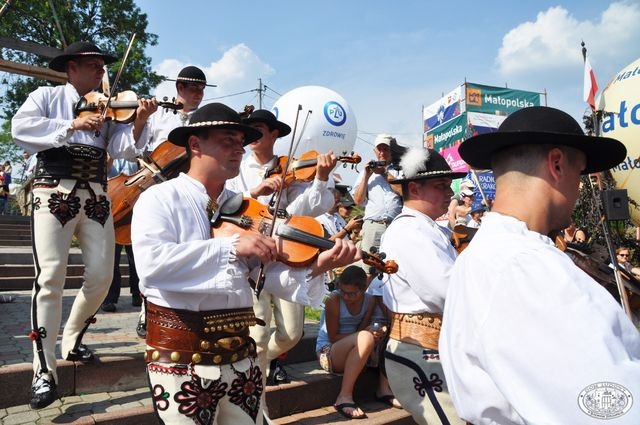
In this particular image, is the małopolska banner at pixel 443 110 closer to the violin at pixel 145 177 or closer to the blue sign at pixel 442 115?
the blue sign at pixel 442 115

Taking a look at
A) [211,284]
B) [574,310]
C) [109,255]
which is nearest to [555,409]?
[574,310]

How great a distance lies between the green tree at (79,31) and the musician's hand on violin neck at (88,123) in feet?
57.9

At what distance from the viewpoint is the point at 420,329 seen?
289 centimetres

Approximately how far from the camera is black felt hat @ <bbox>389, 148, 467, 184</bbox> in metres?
3.12

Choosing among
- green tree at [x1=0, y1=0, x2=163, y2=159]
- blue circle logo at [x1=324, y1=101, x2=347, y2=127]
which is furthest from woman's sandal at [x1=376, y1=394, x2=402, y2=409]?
green tree at [x1=0, y1=0, x2=163, y2=159]

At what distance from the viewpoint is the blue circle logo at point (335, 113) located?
7074 mm

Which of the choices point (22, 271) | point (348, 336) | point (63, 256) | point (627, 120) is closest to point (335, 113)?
point (348, 336)

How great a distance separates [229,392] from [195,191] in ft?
3.04

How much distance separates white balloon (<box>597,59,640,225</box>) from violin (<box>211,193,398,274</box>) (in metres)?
8.89

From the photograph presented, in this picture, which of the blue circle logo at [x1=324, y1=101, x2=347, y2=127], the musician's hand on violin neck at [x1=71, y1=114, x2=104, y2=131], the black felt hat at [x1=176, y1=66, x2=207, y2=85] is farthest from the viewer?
the blue circle logo at [x1=324, y1=101, x2=347, y2=127]

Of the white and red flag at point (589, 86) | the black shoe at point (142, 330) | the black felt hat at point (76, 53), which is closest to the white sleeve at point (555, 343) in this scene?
the black felt hat at point (76, 53)

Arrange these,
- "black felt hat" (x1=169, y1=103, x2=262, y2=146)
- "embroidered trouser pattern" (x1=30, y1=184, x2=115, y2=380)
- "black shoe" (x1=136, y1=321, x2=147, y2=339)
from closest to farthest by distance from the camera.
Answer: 1. "black felt hat" (x1=169, y1=103, x2=262, y2=146)
2. "embroidered trouser pattern" (x1=30, y1=184, x2=115, y2=380)
3. "black shoe" (x1=136, y1=321, x2=147, y2=339)

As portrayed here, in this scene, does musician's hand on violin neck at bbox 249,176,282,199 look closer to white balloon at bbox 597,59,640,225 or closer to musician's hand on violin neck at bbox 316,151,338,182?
musician's hand on violin neck at bbox 316,151,338,182

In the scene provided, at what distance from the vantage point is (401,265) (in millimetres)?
2842
